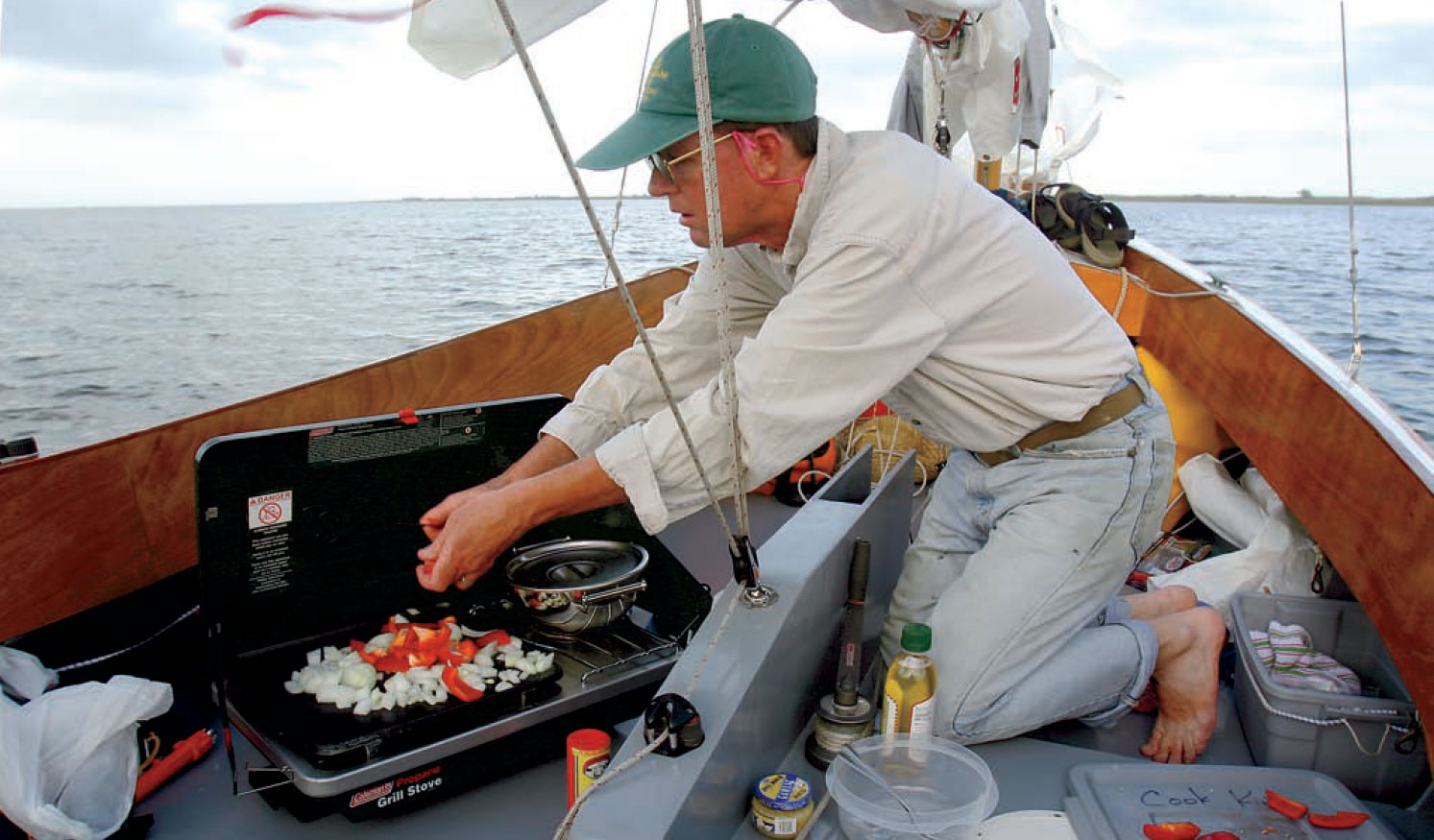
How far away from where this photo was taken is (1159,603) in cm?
197

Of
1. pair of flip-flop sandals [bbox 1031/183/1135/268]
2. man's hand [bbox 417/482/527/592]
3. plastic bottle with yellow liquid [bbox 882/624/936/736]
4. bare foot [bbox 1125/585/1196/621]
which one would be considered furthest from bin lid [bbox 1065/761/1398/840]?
pair of flip-flop sandals [bbox 1031/183/1135/268]

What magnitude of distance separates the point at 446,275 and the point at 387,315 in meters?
4.23

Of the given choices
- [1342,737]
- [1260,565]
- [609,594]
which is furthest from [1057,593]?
[1260,565]

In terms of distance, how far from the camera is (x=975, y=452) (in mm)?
1860

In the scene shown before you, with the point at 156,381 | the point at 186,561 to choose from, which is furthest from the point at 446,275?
the point at 186,561

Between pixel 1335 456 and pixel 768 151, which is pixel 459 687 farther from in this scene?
pixel 1335 456

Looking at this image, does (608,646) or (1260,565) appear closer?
(608,646)

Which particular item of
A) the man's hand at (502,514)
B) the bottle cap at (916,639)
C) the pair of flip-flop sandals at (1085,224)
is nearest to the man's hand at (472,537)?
the man's hand at (502,514)

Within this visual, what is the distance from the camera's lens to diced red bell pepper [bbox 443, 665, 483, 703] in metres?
1.56

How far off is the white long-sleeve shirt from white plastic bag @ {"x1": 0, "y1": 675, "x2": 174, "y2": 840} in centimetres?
81

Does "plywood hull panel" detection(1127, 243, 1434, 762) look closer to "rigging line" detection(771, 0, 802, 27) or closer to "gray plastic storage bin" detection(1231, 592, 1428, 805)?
"gray plastic storage bin" detection(1231, 592, 1428, 805)

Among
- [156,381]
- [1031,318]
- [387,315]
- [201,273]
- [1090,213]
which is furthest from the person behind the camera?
[201,273]

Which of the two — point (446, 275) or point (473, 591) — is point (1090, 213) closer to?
point (473, 591)

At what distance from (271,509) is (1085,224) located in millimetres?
3633
